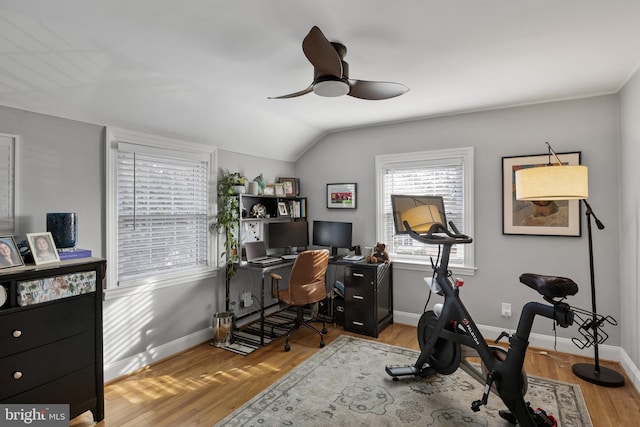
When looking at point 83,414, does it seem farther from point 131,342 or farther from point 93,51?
point 93,51

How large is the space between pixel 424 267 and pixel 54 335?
3462 millimetres

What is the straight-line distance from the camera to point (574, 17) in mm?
1931

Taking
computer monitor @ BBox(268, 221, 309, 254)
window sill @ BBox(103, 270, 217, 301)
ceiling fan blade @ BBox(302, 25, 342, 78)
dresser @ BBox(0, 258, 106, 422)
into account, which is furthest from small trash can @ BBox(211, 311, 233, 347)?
ceiling fan blade @ BBox(302, 25, 342, 78)

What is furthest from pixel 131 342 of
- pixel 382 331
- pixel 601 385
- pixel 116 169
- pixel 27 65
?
pixel 601 385

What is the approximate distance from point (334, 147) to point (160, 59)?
2.67m

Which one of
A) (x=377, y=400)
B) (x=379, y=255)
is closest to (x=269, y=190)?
(x=379, y=255)

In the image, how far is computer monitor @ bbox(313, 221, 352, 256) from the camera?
14.2 ft

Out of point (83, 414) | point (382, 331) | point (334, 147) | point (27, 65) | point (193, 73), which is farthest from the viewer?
point (334, 147)

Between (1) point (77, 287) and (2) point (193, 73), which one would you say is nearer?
(1) point (77, 287)

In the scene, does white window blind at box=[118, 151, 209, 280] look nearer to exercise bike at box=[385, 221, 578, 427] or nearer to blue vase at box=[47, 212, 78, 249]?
blue vase at box=[47, 212, 78, 249]

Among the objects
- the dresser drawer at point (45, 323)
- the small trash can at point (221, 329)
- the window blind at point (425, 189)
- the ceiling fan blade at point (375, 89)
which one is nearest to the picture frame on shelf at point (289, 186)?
the window blind at point (425, 189)

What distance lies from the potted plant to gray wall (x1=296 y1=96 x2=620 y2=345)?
145 cm

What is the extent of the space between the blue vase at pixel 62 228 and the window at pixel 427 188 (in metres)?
3.16

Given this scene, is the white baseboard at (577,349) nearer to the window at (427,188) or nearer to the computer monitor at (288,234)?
the window at (427,188)
